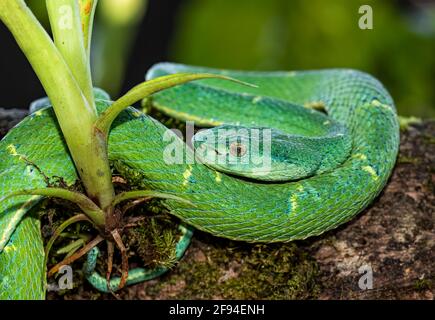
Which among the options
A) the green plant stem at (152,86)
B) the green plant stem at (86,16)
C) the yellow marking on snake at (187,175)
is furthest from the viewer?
the yellow marking on snake at (187,175)

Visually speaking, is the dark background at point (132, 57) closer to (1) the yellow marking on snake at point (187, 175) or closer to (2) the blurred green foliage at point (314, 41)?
(2) the blurred green foliage at point (314, 41)

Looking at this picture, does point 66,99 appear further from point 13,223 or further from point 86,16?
point 13,223

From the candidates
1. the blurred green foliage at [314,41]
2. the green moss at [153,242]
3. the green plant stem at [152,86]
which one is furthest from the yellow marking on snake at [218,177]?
the blurred green foliage at [314,41]

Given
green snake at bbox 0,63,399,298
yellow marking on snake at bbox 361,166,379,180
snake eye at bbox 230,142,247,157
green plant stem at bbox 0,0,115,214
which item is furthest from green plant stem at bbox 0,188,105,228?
yellow marking on snake at bbox 361,166,379,180

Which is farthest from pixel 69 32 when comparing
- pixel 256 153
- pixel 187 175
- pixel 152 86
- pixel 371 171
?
pixel 371 171

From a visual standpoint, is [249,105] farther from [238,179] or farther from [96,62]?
[96,62]

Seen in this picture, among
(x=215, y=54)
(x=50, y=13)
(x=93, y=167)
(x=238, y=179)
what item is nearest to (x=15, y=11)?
(x=50, y=13)
